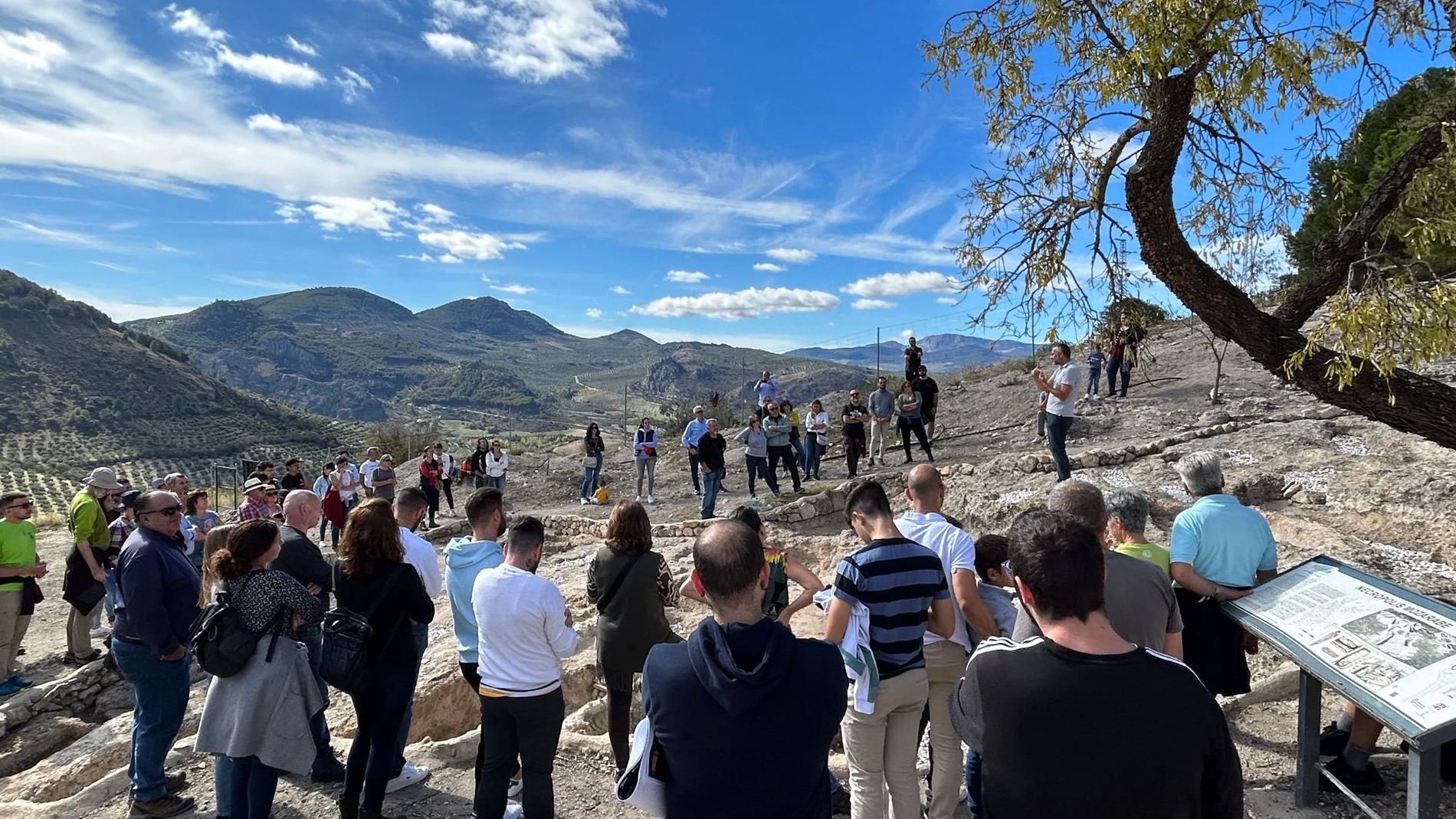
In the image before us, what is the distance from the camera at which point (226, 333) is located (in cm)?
16638

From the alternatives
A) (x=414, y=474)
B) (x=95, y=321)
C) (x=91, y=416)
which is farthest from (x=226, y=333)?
(x=414, y=474)

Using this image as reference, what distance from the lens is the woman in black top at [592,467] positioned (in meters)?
14.5

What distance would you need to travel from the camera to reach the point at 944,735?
136 inches

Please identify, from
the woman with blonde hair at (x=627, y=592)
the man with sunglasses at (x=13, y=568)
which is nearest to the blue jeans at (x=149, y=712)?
the woman with blonde hair at (x=627, y=592)

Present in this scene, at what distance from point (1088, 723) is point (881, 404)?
11.9m

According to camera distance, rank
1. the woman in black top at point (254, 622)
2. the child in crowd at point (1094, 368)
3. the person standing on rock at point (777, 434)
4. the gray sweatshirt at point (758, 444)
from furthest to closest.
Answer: the child in crowd at point (1094, 368) → the gray sweatshirt at point (758, 444) → the person standing on rock at point (777, 434) → the woman in black top at point (254, 622)

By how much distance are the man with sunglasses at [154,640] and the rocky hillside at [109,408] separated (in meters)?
49.4

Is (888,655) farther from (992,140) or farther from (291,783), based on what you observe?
(992,140)

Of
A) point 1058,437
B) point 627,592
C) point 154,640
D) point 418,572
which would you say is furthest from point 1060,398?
point 154,640

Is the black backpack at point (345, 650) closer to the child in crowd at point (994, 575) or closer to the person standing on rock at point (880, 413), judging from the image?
Answer: the child in crowd at point (994, 575)

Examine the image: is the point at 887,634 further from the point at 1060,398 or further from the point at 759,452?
the point at 759,452

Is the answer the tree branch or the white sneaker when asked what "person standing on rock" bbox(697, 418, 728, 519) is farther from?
the tree branch

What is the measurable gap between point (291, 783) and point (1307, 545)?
895cm

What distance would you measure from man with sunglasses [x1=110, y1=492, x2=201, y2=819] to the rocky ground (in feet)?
0.98
